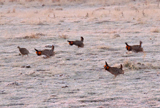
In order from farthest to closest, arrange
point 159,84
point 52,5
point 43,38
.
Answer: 1. point 52,5
2. point 43,38
3. point 159,84

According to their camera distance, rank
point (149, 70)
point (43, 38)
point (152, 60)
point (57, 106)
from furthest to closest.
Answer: point (43, 38) < point (152, 60) < point (149, 70) < point (57, 106)

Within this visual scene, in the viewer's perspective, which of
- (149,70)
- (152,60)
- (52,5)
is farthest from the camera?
(52,5)

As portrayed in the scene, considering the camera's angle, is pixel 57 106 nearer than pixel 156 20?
Yes

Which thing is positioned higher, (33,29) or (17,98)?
(33,29)

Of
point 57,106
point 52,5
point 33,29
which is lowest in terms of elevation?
point 57,106

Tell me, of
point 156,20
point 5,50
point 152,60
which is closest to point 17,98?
point 152,60

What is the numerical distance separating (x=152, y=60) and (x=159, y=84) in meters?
2.23

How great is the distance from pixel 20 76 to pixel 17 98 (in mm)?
1506

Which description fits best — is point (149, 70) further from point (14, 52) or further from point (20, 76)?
point (14, 52)

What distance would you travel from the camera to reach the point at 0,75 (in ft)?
23.7

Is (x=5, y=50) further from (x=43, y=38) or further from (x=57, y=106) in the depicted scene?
(x=57, y=106)

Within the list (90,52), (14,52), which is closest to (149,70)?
(90,52)

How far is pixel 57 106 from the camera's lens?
17.2 feet

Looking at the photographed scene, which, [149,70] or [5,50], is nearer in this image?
[149,70]
